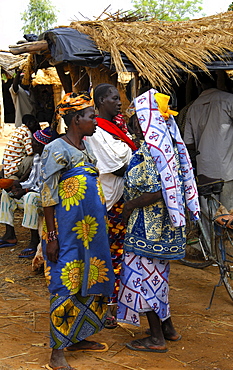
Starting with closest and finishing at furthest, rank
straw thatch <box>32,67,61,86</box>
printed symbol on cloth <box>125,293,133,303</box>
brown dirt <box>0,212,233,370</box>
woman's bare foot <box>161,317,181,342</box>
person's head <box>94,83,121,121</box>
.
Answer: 1. brown dirt <box>0,212,233,370</box>
2. printed symbol on cloth <box>125,293,133,303</box>
3. woman's bare foot <box>161,317,181,342</box>
4. person's head <box>94,83,121,121</box>
5. straw thatch <box>32,67,61,86</box>

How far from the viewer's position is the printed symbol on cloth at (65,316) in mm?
3166

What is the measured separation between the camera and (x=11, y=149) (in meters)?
6.43

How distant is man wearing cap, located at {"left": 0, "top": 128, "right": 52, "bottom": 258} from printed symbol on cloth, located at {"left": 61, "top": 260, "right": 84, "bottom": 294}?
2452 millimetres

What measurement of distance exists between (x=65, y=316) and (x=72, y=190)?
2.78ft

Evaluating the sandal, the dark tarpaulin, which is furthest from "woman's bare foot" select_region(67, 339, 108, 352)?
the dark tarpaulin

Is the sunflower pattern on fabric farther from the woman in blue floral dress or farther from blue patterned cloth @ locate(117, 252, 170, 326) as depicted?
blue patterned cloth @ locate(117, 252, 170, 326)

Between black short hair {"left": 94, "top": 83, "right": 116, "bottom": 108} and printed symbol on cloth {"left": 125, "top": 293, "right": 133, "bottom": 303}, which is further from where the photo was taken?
black short hair {"left": 94, "top": 83, "right": 116, "bottom": 108}

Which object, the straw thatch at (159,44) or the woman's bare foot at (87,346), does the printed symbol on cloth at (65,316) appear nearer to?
the woman's bare foot at (87,346)

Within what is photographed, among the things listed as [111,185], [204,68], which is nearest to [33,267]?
[111,185]

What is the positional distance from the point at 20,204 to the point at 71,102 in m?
3.50

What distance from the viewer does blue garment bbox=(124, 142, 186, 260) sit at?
3352 millimetres

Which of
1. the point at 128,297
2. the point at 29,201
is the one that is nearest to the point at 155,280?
the point at 128,297

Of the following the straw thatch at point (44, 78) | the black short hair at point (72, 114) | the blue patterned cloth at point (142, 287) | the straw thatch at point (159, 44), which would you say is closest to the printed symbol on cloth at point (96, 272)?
the blue patterned cloth at point (142, 287)

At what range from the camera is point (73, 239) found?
3162 millimetres
